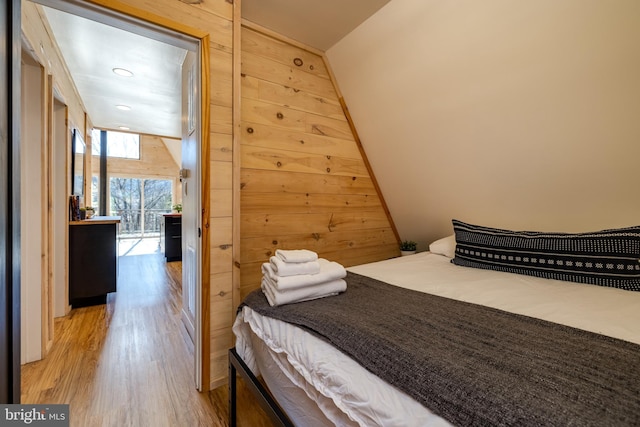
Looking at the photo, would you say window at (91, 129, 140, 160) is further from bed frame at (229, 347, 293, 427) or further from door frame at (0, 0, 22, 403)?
bed frame at (229, 347, 293, 427)

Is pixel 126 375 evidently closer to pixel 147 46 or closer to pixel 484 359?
pixel 484 359

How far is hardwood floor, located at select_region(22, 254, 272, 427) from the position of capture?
1470 mm

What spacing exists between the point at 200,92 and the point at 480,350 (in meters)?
1.77

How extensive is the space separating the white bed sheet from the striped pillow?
8cm

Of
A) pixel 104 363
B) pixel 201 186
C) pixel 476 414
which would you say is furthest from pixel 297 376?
pixel 104 363

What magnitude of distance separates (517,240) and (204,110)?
81.8 inches

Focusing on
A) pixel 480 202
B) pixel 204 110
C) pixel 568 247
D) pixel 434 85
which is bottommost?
pixel 568 247

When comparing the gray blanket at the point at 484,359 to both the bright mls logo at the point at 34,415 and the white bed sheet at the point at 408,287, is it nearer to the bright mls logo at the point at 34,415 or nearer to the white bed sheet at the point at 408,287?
the white bed sheet at the point at 408,287

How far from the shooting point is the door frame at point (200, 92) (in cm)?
138

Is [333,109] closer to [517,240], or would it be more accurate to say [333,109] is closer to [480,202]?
[480,202]

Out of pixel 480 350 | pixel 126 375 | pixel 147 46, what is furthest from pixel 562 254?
pixel 147 46

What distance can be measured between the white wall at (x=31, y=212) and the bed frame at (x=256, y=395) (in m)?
1.64

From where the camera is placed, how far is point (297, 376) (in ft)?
3.14

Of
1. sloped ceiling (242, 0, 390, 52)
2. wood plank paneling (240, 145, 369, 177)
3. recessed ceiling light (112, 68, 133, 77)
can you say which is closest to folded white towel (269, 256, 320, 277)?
wood plank paneling (240, 145, 369, 177)
